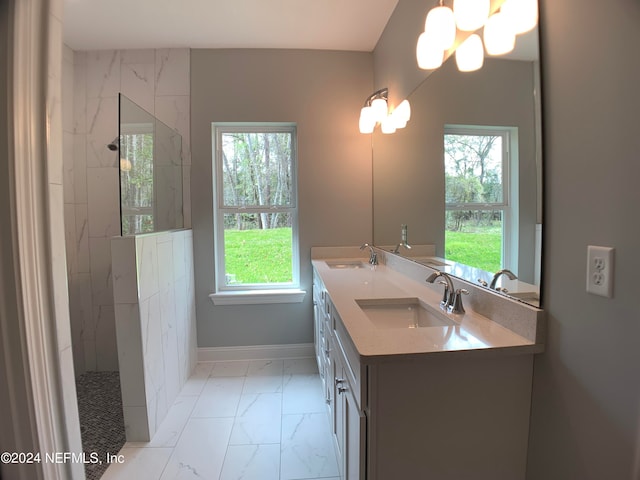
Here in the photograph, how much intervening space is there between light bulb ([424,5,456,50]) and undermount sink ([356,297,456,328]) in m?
1.18

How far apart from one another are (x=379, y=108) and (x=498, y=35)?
4.22 ft

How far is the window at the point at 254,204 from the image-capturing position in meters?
2.89

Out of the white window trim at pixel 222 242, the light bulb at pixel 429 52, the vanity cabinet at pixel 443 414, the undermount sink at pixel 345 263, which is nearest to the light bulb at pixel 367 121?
the white window trim at pixel 222 242

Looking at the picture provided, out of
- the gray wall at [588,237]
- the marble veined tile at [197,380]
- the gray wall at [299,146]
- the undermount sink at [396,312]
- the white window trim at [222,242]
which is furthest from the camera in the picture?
the white window trim at [222,242]

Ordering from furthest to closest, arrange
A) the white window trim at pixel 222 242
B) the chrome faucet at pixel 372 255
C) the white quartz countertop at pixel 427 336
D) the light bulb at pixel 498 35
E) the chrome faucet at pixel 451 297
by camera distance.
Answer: the white window trim at pixel 222 242 → the chrome faucet at pixel 372 255 → the chrome faucet at pixel 451 297 → the light bulb at pixel 498 35 → the white quartz countertop at pixel 427 336

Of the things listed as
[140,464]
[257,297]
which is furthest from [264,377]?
[140,464]

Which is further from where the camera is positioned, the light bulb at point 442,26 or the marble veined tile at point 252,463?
the marble veined tile at point 252,463

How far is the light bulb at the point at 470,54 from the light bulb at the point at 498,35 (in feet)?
0.15

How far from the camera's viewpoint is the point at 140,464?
1.72 meters

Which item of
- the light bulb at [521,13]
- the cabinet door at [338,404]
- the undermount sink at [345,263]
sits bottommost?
the cabinet door at [338,404]

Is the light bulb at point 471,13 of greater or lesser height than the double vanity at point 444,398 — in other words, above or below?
above

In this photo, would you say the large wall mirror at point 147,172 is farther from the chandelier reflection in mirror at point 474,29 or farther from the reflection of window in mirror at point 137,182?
the chandelier reflection in mirror at point 474,29

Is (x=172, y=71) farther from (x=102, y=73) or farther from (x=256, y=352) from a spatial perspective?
(x=256, y=352)

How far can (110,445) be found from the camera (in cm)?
186
